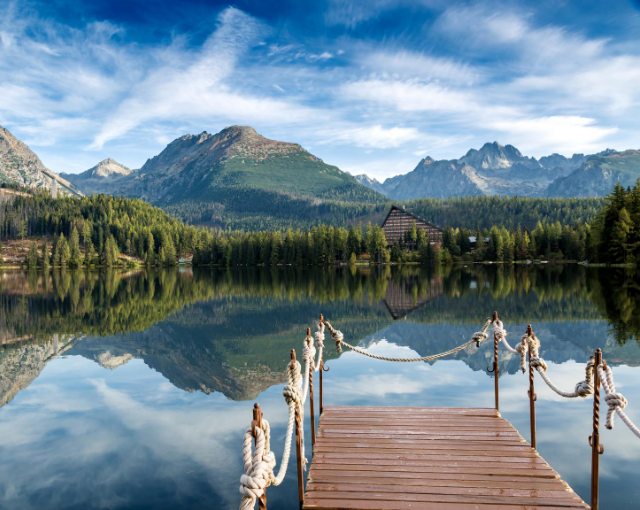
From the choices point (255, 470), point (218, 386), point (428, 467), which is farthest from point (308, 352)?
point (218, 386)

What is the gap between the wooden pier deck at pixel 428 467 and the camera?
8.00 m

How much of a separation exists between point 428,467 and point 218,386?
39.8ft

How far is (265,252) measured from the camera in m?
154

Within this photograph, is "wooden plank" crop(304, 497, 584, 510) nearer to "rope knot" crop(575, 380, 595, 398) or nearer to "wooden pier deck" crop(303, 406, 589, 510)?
"wooden pier deck" crop(303, 406, 589, 510)

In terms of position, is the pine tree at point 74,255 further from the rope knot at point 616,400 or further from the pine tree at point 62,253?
the rope knot at point 616,400

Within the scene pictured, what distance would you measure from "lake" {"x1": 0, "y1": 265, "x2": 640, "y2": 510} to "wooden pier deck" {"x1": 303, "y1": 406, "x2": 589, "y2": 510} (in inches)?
50.3

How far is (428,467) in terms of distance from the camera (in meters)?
9.28

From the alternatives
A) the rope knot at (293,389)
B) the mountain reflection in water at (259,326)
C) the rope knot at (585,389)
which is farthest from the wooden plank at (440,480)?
the mountain reflection in water at (259,326)

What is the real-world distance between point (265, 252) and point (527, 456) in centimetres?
14576

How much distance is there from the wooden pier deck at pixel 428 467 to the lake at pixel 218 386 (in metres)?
1.28

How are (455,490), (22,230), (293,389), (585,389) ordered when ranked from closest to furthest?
(293,389), (585,389), (455,490), (22,230)

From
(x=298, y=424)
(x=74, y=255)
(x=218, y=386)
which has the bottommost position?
(x=218, y=386)

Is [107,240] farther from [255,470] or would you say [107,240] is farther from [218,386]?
[255,470]

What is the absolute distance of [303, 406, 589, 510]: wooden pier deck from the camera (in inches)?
315
